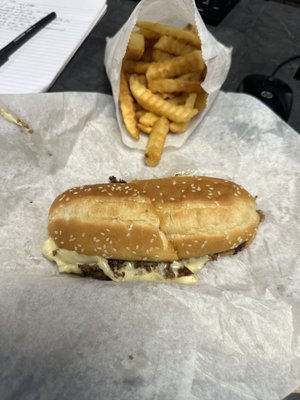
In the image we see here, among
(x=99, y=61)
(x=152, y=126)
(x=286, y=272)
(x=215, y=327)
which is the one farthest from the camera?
(x=99, y=61)

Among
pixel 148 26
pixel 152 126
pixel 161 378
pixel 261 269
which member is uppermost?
pixel 148 26

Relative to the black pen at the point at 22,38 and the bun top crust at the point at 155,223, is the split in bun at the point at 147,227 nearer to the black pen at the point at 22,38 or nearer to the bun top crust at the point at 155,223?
the bun top crust at the point at 155,223

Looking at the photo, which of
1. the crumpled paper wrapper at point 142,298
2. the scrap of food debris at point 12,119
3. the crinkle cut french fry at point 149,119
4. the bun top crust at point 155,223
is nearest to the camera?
the crumpled paper wrapper at point 142,298

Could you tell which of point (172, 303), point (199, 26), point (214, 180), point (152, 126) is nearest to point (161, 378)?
point (172, 303)

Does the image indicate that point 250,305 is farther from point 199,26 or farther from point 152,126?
point 199,26

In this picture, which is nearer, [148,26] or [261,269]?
[261,269]

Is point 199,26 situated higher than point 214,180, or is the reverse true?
point 199,26

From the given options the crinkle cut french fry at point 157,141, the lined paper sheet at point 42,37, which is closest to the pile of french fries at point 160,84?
the crinkle cut french fry at point 157,141

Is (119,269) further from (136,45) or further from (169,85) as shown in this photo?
(136,45)
